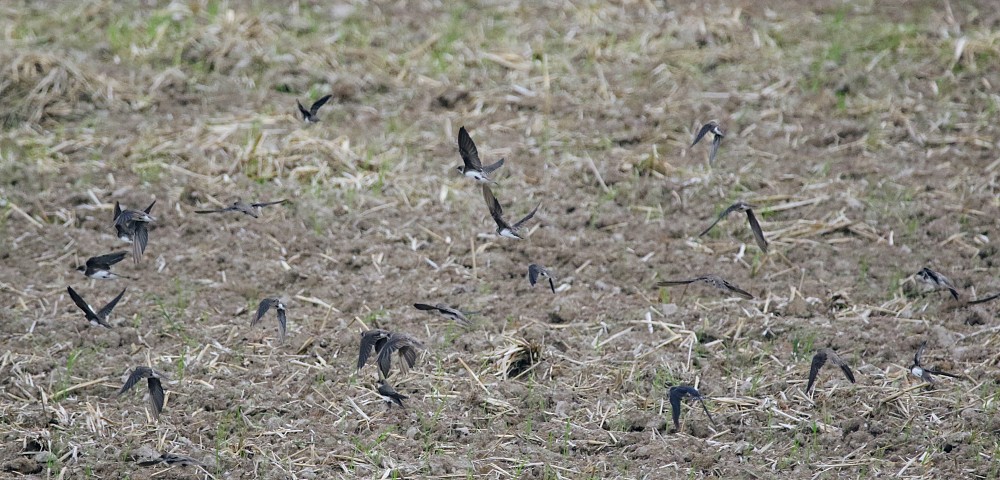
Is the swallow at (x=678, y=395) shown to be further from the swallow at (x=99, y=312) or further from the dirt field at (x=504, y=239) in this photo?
the swallow at (x=99, y=312)

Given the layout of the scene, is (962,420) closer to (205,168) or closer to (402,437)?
(402,437)

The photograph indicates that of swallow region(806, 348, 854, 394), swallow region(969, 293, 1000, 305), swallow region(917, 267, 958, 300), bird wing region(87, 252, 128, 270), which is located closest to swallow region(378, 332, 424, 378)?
bird wing region(87, 252, 128, 270)

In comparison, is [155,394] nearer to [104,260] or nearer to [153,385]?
[153,385]

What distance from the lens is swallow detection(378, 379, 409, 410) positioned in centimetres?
427

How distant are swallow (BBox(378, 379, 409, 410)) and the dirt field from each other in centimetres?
4

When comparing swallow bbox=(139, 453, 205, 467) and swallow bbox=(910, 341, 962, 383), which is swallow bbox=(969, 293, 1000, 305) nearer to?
swallow bbox=(910, 341, 962, 383)

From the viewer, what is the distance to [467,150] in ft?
14.6

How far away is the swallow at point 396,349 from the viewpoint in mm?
4090

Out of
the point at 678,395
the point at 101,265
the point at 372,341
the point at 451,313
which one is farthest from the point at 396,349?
the point at 101,265

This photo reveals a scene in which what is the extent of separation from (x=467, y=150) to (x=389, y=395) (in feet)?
3.29

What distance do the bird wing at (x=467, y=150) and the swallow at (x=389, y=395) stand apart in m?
0.93

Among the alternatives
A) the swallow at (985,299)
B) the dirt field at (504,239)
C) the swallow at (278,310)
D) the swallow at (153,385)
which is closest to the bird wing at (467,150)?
the dirt field at (504,239)

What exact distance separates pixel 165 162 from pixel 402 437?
2704 millimetres

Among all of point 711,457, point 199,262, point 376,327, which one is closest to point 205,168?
point 199,262
